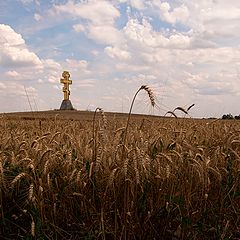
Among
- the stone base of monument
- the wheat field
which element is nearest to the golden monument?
the stone base of monument

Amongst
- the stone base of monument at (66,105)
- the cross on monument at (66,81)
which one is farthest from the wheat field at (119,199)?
the stone base of monument at (66,105)

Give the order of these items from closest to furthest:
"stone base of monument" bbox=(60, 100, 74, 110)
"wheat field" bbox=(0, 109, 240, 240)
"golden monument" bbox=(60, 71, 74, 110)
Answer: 1. "wheat field" bbox=(0, 109, 240, 240)
2. "golden monument" bbox=(60, 71, 74, 110)
3. "stone base of monument" bbox=(60, 100, 74, 110)

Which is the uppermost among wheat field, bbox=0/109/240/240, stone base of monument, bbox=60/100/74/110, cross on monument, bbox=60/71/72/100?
cross on monument, bbox=60/71/72/100

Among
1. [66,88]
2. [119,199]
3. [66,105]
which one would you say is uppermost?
[66,88]

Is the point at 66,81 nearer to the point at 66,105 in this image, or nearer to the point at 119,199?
the point at 66,105

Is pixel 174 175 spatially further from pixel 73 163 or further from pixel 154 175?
pixel 73 163

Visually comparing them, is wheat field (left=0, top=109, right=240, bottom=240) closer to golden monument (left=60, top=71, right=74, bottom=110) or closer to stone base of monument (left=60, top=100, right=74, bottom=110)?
golden monument (left=60, top=71, right=74, bottom=110)

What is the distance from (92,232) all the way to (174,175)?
0.83 metres

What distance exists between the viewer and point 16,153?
432 cm

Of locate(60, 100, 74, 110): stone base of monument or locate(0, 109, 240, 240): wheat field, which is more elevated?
locate(60, 100, 74, 110): stone base of monument

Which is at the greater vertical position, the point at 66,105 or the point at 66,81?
the point at 66,81

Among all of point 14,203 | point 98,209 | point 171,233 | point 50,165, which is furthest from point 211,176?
point 14,203

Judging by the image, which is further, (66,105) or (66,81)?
(66,105)

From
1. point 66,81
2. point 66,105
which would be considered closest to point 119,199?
point 66,81
